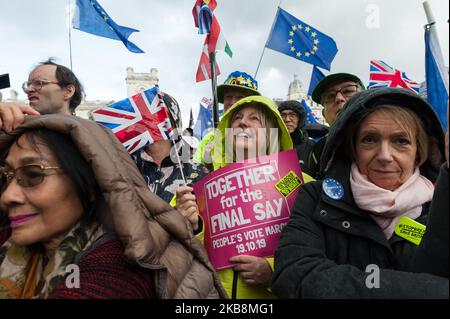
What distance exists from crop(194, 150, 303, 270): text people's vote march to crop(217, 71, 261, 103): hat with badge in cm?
194

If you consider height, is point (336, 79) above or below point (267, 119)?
above

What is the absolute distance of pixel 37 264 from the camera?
1375 millimetres

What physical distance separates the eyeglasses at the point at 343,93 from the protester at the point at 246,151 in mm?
1413

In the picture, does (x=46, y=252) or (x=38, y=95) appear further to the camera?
(x=38, y=95)

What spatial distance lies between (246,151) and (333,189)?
2.44 ft

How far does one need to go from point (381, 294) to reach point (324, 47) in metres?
5.29

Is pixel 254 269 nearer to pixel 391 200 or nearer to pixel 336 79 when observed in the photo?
pixel 391 200

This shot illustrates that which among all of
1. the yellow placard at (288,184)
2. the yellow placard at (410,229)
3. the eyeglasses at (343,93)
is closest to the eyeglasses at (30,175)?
the yellow placard at (288,184)

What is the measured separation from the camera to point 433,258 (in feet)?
3.21

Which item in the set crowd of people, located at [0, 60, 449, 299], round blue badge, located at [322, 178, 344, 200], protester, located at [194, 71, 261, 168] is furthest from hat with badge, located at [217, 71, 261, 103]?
round blue badge, located at [322, 178, 344, 200]

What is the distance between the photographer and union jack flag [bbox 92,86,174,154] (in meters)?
2.71

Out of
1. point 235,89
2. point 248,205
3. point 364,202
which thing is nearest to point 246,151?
point 248,205
